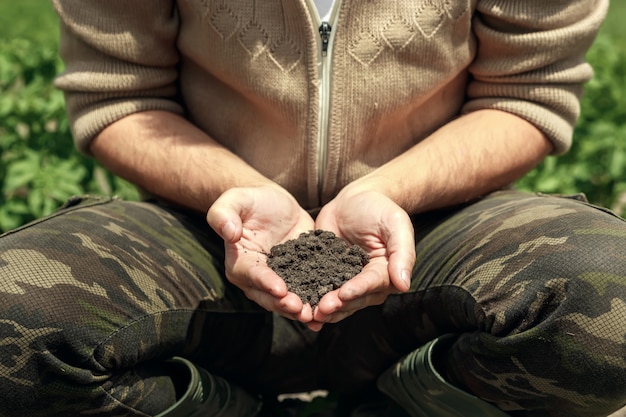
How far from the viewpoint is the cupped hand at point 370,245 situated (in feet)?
6.54

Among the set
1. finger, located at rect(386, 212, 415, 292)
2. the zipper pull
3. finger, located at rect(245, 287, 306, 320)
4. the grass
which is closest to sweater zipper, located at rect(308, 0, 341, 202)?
the zipper pull

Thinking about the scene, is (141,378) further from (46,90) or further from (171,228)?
(46,90)

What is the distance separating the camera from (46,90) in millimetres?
3912

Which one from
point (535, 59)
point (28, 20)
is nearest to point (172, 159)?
point (535, 59)

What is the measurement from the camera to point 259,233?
7.50ft

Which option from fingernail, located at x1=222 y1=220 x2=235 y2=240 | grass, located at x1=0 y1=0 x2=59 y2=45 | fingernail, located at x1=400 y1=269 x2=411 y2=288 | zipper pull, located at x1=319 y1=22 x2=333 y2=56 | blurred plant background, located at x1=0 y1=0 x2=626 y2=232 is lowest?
grass, located at x1=0 y1=0 x2=59 y2=45

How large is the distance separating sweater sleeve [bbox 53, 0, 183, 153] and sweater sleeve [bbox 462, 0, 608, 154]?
34.1 inches

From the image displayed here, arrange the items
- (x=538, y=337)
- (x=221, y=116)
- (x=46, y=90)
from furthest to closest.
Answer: (x=46, y=90), (x=221, y=116), (x=538, y=337)

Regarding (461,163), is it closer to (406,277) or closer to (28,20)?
(406,277)

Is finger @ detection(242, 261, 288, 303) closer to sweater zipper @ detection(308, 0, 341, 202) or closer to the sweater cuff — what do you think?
sweater zipper @ detection(308, 0, 341, 202)

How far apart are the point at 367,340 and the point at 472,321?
0.42 metres

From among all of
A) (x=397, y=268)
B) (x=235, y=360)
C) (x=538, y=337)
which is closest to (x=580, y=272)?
(x=538, y=337)

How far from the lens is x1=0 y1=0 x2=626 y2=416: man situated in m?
1.97

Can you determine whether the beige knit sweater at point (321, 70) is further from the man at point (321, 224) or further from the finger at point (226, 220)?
the finger at point (226, 220)
